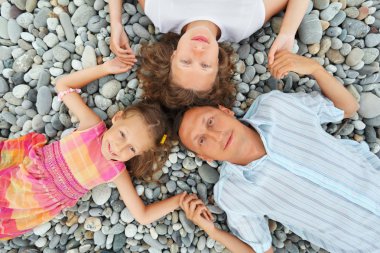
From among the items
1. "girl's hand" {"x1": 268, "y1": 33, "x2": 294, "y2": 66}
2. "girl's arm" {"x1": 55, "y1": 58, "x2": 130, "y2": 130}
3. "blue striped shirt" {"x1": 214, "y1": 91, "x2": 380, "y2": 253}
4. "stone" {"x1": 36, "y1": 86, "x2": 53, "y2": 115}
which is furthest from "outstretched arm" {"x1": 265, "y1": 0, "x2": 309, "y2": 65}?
"stone" {"x1": 36, "y1": 86, "x2": 53, "y2": 115}

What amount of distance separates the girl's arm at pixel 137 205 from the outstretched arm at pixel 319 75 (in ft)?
2.73

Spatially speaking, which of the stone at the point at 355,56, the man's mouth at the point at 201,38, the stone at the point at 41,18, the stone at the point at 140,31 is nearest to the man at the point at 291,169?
the stone at the point at 355,56

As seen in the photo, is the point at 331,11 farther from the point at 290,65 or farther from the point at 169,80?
the point at 169,80

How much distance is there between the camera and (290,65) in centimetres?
200

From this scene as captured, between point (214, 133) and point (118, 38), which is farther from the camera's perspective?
point (118, 38)

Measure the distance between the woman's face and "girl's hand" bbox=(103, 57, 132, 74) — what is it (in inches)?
12.7

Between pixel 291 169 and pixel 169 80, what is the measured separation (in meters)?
0.69

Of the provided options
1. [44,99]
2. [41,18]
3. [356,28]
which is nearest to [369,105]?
[356,28]

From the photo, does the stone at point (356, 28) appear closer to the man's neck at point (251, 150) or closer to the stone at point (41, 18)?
the man's neck at point (251, 150)

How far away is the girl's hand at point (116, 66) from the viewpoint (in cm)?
212

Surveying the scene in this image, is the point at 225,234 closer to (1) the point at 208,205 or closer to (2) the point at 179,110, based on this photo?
(1) the point at 208,205

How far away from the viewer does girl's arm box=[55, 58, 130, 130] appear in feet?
6.90

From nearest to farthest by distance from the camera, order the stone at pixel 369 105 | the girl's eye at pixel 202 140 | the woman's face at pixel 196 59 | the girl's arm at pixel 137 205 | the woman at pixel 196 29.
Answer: the woman's face at pixel 196 59
the girl's eye at pixel 202 140
the woman at pixel 196 29
the girl's arm at pixel 137 205
the stone at pixel 369 105

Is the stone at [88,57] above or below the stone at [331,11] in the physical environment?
below
